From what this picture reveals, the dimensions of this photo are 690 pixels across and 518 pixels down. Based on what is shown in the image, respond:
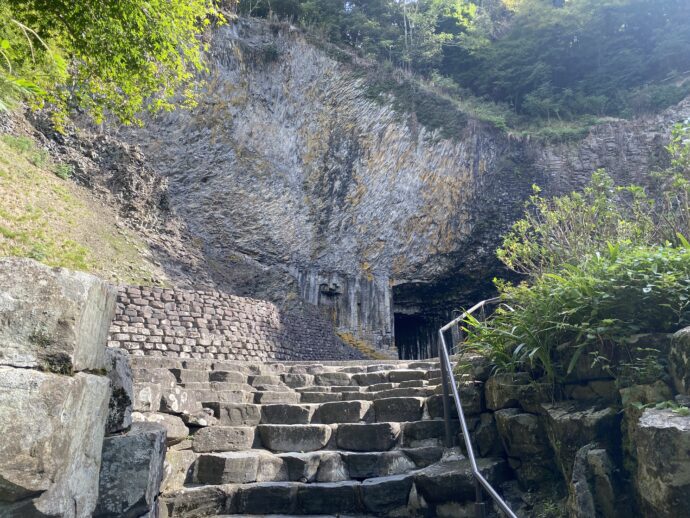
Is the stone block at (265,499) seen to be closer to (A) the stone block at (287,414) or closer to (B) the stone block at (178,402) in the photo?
(B) the stone block at (178,402)

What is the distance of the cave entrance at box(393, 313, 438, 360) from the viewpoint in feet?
70.7

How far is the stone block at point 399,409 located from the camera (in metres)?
5.01

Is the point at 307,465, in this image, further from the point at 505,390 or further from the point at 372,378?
the point at 372,378

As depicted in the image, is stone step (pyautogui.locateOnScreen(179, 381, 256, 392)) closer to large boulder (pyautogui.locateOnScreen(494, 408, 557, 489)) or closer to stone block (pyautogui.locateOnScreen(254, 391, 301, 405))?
stone block (pyautogui.locateOnScreen(254, 391, 301, 405))

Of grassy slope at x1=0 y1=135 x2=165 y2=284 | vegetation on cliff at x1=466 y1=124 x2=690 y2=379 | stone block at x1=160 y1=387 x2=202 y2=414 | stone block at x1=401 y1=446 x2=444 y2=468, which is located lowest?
stone block at x1=401 y1=446 x2=444 y2=468

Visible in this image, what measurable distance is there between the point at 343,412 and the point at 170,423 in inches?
66.3

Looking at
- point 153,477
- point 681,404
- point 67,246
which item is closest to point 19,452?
point 153,477

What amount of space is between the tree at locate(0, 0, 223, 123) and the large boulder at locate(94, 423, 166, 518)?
164 inches

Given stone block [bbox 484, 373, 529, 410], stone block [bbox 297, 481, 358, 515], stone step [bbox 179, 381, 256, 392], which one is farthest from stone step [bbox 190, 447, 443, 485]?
stone step [bbox 179, 381, 256, 392]

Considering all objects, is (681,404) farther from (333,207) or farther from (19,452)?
(333,207)

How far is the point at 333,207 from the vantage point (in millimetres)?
19359

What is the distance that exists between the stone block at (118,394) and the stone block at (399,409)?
2964 millimetres

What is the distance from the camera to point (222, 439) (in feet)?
15.1

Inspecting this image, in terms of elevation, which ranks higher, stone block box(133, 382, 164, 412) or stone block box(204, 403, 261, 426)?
stone block box(133, 382, 164, 412)
